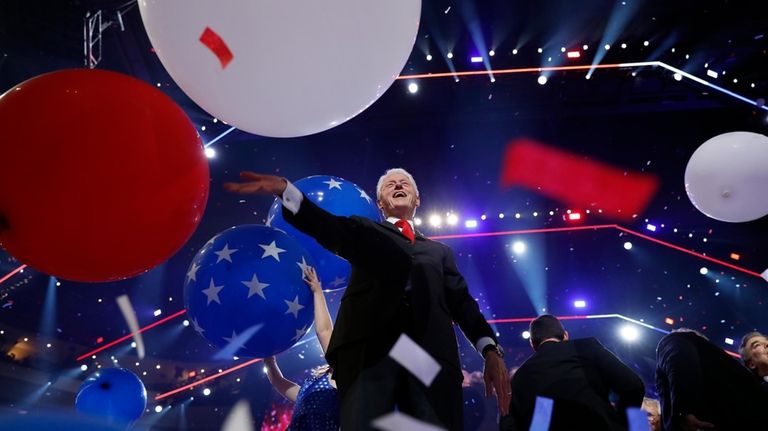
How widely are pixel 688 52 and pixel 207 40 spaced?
21.6 feet

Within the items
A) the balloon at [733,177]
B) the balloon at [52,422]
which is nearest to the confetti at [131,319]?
the balloon at [733,177]

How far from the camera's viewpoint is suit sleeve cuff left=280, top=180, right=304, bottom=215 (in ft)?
4.46

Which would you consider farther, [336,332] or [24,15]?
[24,15]

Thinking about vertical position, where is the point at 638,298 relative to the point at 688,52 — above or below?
below

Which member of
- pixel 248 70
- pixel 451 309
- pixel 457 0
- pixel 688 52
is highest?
pixel 457 0

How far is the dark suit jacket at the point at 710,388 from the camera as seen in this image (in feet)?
7.06

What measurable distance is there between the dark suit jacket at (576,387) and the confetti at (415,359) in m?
0.94

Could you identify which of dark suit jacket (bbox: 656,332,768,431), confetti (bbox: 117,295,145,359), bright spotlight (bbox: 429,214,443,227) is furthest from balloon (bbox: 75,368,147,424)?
bright spotlight (bbox: 429,214,443,227)

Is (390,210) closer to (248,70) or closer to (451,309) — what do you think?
(451,309)

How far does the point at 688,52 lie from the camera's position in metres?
6.09

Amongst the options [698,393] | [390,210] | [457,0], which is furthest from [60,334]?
[698,393]

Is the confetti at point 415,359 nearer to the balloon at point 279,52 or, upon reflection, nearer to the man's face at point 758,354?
the balloon at point 279,52

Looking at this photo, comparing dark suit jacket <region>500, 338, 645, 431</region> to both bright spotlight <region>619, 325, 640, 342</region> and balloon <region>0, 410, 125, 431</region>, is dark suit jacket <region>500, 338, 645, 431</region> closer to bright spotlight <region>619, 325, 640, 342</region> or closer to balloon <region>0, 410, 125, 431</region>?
balloon <region>0, 410, 125, 431</region>

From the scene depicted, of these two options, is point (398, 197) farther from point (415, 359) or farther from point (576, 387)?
point (576, 387)
